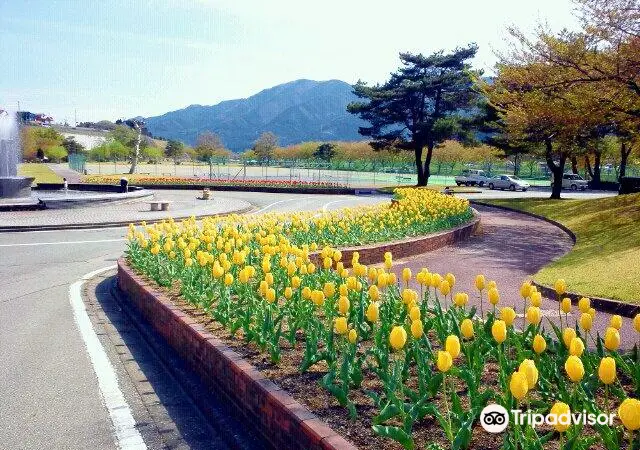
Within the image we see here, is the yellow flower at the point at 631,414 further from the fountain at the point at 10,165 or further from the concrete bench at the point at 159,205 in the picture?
the fountain at the point at 10,165

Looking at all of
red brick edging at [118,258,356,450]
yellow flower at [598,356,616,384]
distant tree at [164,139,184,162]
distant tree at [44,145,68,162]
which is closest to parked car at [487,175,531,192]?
red brick edging at [118,258,356,450]

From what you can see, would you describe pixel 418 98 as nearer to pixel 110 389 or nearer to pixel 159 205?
pixel 159 205

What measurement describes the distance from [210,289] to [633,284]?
6.68 metres

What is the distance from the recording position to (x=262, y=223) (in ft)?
40.3

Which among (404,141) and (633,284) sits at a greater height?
(404,141)

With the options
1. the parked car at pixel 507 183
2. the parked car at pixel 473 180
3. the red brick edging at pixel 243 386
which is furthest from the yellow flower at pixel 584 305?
the parked car at pixel 473 180

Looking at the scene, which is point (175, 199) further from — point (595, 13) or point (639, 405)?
point (639, 405)

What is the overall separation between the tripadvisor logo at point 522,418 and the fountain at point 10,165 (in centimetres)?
2659

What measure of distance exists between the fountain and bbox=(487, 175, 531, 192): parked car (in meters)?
38.4

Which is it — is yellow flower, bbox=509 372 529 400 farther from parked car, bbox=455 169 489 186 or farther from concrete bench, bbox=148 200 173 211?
parked car, bbox=455 169 489 186

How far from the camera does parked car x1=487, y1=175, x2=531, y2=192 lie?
5091cm

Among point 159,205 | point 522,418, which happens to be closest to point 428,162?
point 159,205

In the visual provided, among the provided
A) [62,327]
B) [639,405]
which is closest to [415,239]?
[62,327]

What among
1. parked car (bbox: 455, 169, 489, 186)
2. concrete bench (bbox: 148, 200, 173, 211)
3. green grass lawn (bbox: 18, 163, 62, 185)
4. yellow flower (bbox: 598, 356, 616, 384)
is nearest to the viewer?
yellow flower (bbox: 598, 356, 616, 384)
